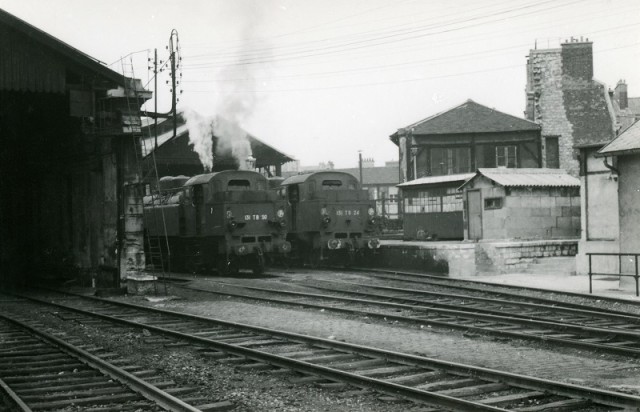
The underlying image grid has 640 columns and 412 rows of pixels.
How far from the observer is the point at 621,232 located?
1736 cm

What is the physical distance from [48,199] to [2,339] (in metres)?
12.8

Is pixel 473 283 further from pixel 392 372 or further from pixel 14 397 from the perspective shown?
pixel 14 397

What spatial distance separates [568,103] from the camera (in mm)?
42125

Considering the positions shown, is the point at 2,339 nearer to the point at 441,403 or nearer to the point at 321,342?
the point at 321,342

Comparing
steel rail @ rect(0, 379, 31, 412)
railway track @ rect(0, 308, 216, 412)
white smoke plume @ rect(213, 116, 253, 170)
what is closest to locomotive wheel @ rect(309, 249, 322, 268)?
white smoke plume @ rect(213, 116, 253, 170)

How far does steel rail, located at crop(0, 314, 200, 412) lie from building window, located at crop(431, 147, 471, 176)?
112 ft

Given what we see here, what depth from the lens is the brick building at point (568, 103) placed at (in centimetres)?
4144

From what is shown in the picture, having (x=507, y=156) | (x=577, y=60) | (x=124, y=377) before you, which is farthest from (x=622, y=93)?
(x=124, y=377)

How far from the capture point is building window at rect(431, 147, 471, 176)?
43281 mm

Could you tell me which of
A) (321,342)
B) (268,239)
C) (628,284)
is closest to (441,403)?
(321,342)

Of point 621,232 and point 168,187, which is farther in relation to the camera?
A: point 168,187

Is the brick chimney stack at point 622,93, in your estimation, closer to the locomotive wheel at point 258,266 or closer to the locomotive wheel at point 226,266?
the locomotive wheel at point 258,266

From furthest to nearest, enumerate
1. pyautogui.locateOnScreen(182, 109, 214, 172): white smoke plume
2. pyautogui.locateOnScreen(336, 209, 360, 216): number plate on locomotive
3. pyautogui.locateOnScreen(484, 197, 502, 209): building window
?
pyautogui.locateOnScreen(182, 109, 214, 172): white smoke plume → pyautogui.locateOnScreen(484, 197, 502, 209): building window → pyautogui.locateOnScreen(336, 209, 360, 216): number plate on locomotive

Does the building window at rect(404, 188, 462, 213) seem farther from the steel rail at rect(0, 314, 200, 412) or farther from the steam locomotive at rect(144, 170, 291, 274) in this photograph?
the steel rail at rect(0, 314, 200, 412)
